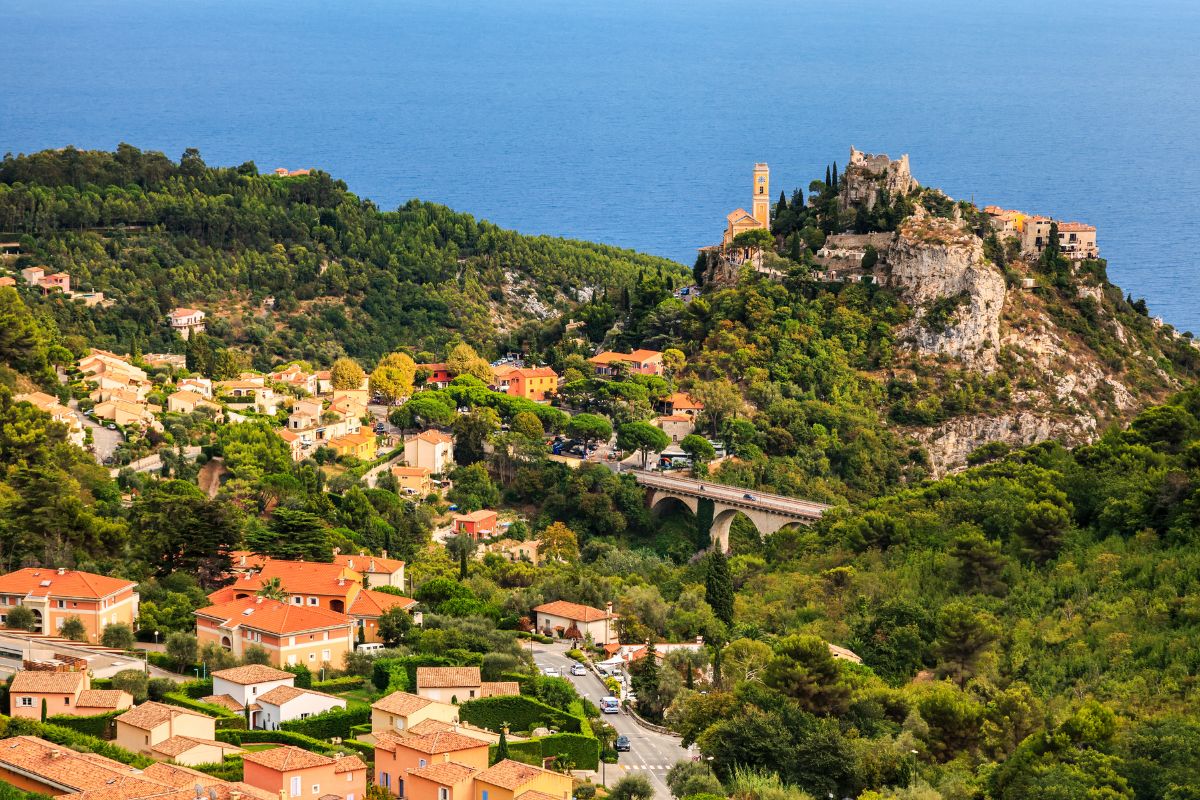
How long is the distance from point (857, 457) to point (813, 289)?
10.0 m

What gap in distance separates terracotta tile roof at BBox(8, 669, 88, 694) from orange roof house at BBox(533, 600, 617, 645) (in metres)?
13.6

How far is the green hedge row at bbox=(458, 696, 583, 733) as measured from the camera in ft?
105

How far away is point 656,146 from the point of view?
7180 inches

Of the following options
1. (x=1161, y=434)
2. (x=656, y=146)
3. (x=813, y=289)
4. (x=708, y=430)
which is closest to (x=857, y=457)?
(x=708, y=430)

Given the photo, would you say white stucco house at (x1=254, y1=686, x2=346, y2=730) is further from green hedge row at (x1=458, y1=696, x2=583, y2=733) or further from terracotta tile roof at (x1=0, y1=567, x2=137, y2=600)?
terracotta tile roof at (x1=0, y1=567, x2=137, y2=600)

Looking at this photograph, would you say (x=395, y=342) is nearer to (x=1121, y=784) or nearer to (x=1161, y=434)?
(x=1161, y=434)

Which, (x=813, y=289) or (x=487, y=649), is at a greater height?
(x=813, y=289)

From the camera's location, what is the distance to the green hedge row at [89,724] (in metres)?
29.7

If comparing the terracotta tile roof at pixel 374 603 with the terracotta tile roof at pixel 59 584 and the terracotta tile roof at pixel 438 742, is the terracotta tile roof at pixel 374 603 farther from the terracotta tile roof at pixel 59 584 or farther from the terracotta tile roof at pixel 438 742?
the terracotta tile roof at pixel 438 742

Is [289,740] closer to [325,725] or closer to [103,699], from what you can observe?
[325,725]

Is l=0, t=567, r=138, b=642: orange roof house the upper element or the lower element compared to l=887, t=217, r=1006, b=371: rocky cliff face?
lower

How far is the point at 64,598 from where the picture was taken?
36.2 m

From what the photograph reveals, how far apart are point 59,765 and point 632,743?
1165 cm

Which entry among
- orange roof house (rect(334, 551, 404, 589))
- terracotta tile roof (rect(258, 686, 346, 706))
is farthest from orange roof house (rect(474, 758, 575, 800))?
orange roof house (rect(334, 551, 404, 589))
